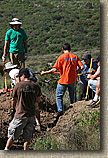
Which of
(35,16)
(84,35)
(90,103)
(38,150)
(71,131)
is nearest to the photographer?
(38,150)

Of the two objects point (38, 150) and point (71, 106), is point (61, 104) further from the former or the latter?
point (38, 150)

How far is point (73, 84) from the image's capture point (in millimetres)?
6008

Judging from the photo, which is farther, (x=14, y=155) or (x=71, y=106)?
(x=71, y=106)

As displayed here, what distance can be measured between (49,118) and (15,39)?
5.39ft

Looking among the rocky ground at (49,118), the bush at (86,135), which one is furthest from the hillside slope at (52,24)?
the bush at (86,135)

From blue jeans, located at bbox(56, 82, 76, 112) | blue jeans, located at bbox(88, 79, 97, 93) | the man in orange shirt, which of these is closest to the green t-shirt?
the man in orange shirt

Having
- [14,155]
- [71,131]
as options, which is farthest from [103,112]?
[14,155]

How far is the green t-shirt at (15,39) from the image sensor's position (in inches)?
250

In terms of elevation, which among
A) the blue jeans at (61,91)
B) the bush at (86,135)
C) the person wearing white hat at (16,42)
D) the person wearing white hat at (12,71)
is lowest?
the bush at (86,135)

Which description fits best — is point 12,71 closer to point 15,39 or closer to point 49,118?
point 15,39

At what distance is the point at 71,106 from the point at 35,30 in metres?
10.4

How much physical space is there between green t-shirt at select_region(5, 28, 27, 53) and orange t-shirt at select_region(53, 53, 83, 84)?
1035mm

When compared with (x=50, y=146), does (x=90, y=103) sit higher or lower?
higher

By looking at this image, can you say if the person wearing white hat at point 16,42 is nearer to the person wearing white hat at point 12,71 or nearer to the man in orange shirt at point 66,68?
the person wearing white hat at point 12,71
